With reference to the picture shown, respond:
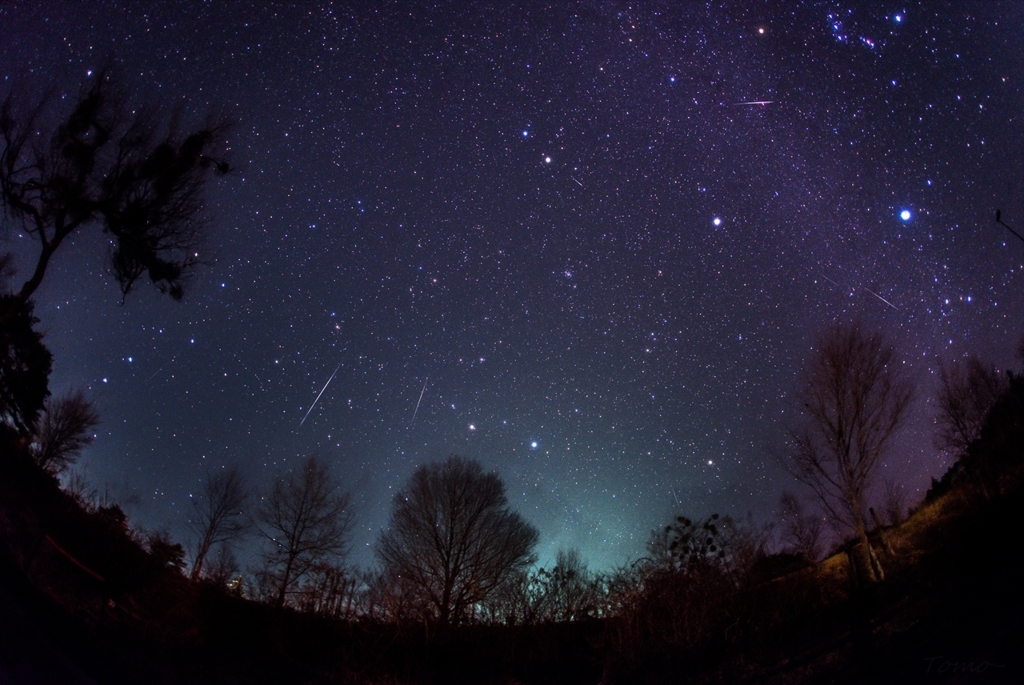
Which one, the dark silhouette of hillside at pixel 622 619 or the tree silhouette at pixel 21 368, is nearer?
the dark silhouette of hillside at pixel 622 619

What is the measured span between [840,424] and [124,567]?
15874 millimetres

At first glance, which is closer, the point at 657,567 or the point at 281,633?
the point at 281,633

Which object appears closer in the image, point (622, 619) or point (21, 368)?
point (21, 368)

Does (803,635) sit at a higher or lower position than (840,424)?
lower

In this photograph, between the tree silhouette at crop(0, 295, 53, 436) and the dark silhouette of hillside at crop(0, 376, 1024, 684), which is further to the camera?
the tree silhouette at crop(0, 295, 53, 436)

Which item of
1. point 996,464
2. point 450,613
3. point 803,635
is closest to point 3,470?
point 450,613

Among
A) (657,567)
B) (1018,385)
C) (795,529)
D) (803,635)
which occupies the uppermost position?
(1018,385)

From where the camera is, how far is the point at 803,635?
25.0 ft

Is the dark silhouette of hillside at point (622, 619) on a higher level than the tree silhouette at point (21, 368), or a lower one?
lower

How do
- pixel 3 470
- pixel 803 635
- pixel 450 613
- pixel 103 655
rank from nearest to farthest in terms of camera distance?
pixel 103 655
pixel 3 470
pixel 803 635
pixel 450 613

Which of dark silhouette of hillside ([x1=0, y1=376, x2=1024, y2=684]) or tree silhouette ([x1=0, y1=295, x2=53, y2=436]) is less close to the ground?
tree silhouette ([x1=0, y1=295, x2=53, y2=436])

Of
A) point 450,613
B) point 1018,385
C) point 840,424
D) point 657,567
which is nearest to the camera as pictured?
point 1018,385

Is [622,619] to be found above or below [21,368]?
below

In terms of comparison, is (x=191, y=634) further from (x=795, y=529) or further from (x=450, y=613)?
(x=795, y=529)
